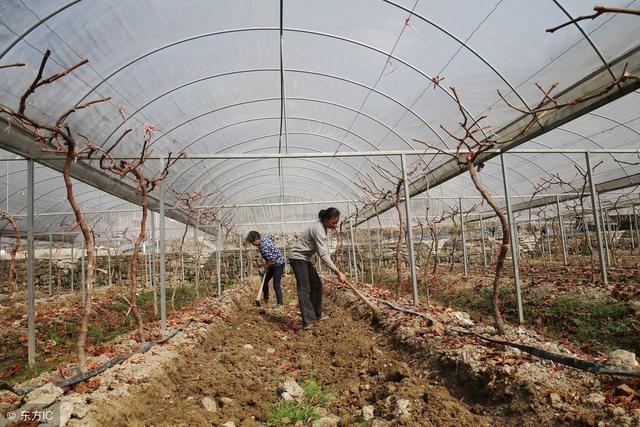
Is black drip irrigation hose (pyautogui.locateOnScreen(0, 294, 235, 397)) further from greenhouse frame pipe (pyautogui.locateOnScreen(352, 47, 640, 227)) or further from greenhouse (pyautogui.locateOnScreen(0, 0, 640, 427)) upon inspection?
greenhouse frame pipe (pyautogui.locateOnScreen(352, 47, 640, 227))

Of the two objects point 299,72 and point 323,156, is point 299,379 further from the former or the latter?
point 299,72

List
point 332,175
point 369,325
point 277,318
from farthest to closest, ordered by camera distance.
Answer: point 332,175 < point 277,318 < point 369,325

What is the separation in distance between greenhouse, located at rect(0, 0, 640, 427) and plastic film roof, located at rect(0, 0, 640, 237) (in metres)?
0.03

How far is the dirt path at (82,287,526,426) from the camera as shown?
290 centimetres

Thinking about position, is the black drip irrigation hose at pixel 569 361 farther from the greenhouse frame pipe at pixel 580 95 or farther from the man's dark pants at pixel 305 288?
the man's dark pants at pixel 305 288

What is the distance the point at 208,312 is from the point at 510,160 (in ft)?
28.1

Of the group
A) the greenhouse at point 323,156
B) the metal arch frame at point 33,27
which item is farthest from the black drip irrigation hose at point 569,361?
the metal arch frame at point 33,27

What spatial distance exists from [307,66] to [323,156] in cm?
218

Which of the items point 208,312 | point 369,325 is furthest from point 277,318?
point 369,325

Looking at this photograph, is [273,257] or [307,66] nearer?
[307,66]

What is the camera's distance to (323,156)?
625cm

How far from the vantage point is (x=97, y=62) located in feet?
18.3

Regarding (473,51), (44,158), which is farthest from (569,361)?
(44,158)

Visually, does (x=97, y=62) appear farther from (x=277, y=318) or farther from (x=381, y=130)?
(x=381, y=130)
